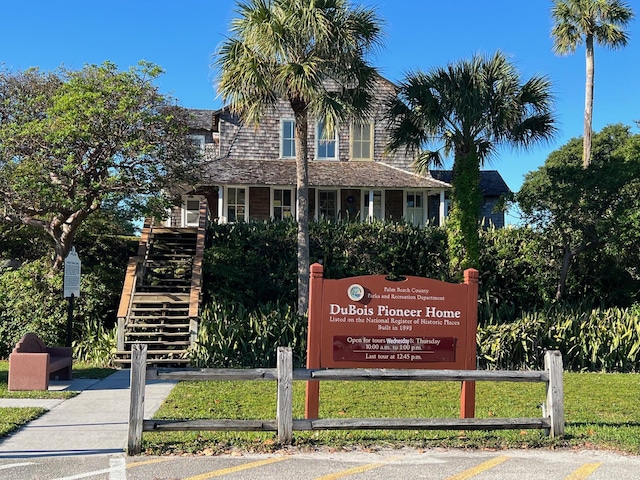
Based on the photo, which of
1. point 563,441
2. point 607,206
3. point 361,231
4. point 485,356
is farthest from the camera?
point 361,231

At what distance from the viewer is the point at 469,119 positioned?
16.9m

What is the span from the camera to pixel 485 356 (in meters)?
14.2

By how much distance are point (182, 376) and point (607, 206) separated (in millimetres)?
13688

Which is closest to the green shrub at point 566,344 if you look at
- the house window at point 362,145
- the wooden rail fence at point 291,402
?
the wooden rail fence at point 291,402

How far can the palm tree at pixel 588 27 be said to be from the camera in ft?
89.2

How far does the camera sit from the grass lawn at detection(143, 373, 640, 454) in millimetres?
7074

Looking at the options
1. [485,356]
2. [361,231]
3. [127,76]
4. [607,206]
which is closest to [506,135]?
[607,206]

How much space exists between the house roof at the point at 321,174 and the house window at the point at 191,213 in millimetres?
2358

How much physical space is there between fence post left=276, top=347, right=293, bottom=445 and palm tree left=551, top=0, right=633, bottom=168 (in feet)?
76.5

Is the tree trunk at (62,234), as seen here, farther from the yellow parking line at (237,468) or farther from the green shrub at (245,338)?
the yellow parking line at (237,468)

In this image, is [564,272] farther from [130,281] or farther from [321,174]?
[130,281]

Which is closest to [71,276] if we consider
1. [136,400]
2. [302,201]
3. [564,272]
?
[302,201]

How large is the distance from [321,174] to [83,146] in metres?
9.78

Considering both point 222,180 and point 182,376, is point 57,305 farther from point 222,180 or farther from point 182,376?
point 182,376
